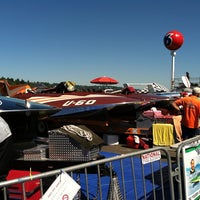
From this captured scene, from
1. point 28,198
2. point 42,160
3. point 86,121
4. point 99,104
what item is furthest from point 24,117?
point 86,121

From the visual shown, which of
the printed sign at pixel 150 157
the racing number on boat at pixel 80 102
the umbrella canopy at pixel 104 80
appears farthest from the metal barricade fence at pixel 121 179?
the umbrella canopy at pixel 104 80

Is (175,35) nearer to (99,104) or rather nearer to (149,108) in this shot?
(149,108)

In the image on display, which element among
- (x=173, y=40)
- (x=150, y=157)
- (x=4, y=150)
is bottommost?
(x=150, y=157)

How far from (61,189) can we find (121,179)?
3443mm

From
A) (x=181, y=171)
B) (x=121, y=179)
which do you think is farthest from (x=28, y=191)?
(x=121, y=179)

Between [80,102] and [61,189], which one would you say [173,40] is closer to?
[80,102]

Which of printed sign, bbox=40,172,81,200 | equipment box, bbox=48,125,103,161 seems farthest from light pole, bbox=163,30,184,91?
printed sign, bbox=40,172,81,200

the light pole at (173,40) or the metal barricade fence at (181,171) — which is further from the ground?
the light pole at (173,40)

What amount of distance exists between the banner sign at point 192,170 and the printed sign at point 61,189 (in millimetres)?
1493

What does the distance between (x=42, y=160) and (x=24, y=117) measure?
1142mm

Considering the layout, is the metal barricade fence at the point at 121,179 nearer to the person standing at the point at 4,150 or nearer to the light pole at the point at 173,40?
the person standing at the point at 4,150

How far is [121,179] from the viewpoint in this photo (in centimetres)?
570

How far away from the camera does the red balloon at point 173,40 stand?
951 inches

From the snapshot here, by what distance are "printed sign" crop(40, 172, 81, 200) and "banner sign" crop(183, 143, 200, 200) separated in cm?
149
